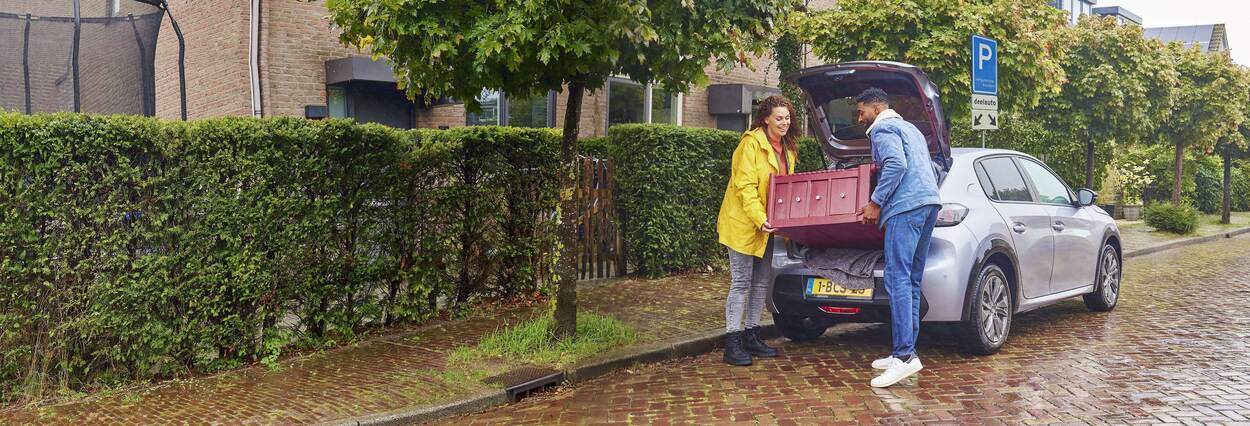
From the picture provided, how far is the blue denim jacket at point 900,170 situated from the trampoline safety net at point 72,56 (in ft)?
20.0

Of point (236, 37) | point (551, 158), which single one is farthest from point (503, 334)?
point (236, 37)

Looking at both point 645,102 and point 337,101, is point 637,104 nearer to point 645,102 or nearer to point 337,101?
point 645,102

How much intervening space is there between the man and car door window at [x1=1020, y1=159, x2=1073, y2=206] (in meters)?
2.05

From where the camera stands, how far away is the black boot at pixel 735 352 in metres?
6.18

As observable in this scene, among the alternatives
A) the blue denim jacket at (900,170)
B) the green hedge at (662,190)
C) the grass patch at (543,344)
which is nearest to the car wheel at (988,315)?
the blue denim jacket at (900,170)

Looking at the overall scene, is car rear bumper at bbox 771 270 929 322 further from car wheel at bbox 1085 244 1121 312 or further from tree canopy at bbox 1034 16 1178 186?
tree canopy at bbox 1034 16 1178 186

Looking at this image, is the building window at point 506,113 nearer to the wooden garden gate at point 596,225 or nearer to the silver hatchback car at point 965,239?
the wooden garden gate at point 596,225

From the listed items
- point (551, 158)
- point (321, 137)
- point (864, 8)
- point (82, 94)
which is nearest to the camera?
point (321, 137)

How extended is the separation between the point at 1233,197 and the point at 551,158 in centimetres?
3127

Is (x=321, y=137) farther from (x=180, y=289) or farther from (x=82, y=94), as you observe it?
(x=82, y=94)

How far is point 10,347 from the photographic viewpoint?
508cm

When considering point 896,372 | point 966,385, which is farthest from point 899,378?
point 966,385

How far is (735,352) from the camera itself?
622cm

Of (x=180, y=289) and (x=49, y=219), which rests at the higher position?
(x=49, y=219)
